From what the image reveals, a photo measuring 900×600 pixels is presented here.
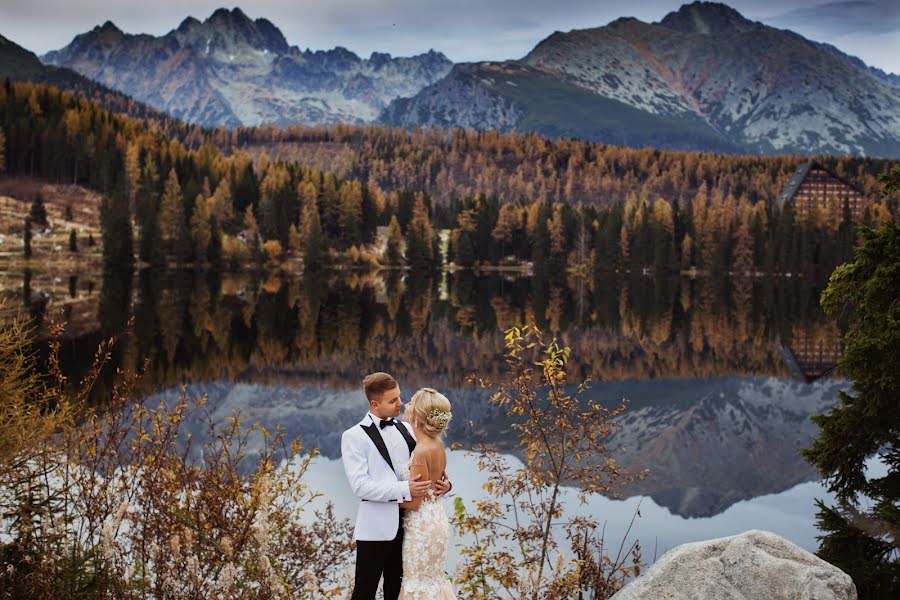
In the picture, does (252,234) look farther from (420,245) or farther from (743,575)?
(743,575)

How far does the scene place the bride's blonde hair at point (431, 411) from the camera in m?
7.24

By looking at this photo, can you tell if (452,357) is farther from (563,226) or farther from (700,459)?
(563,226)

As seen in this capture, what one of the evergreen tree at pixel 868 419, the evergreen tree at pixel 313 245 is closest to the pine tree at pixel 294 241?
the evergreen tree at pixel 313 245

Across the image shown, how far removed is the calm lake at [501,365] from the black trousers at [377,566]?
10.6 ft

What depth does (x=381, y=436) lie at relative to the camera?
745 cm

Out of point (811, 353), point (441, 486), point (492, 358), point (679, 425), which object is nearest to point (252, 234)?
point (492, 358)

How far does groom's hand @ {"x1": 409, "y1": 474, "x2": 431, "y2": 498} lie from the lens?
7.32 meters

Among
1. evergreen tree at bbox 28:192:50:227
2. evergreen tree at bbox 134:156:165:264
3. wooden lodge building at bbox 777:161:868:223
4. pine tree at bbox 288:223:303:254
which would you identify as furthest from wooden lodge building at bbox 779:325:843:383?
wooden lodge building at bbox 777:161:868:223

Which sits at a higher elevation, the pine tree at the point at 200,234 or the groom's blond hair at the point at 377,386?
the groom's blond hair at the point at 377,386

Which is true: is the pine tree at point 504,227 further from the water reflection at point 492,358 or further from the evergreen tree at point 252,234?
the water reflection at point 492,358

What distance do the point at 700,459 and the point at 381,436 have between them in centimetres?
1834

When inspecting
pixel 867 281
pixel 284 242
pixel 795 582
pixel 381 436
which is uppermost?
pixel 867 281

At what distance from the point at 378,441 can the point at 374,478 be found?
0.31 m

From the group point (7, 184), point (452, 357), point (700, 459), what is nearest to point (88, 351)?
point (452, 357)
